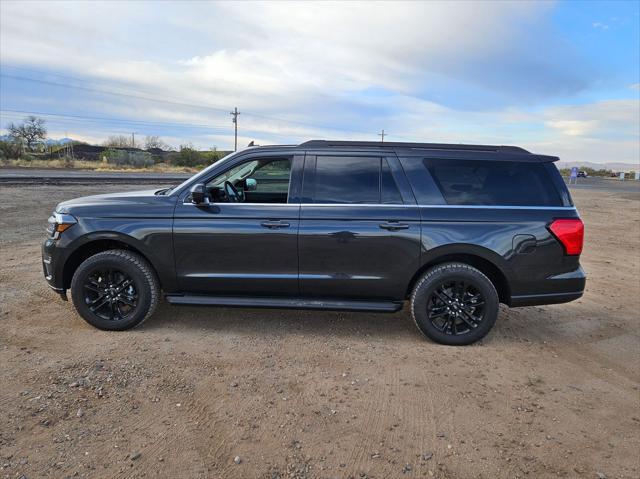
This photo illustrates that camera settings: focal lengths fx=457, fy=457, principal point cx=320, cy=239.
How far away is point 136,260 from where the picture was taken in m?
4.30

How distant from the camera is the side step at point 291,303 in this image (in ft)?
13.8

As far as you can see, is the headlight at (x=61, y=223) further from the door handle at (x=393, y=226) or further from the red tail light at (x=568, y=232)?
the red tail light at (x=568, y=232)

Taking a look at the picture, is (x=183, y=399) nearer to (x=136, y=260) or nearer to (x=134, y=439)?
(x=134, y=439)

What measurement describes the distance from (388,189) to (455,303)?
121cm

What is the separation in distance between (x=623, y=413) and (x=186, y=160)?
55739 millimetres

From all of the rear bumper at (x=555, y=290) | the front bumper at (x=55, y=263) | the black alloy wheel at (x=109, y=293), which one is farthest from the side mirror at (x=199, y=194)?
the rear bumper at (x=555, y=290)

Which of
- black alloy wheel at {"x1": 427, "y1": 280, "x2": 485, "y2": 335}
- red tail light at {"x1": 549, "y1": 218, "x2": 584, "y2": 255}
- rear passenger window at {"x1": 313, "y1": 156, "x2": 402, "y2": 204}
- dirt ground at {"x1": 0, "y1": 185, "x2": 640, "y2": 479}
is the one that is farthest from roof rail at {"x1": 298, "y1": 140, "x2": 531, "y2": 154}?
dirt ground at {"x1": 0, "y1": 185, "x2": 640, "y2": 479}

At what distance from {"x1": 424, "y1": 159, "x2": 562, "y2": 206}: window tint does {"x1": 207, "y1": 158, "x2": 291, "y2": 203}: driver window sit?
144cm

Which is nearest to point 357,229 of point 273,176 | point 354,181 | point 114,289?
point 354,181

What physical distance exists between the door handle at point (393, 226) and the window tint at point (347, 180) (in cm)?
24

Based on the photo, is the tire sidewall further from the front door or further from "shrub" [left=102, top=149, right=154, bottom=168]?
"shrub" [left=102, top=149, right=154, bottom=168]

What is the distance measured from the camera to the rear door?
163 inches

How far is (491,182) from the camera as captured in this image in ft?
13.9

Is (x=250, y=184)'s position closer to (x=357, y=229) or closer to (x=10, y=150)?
(x=357, y=229)
